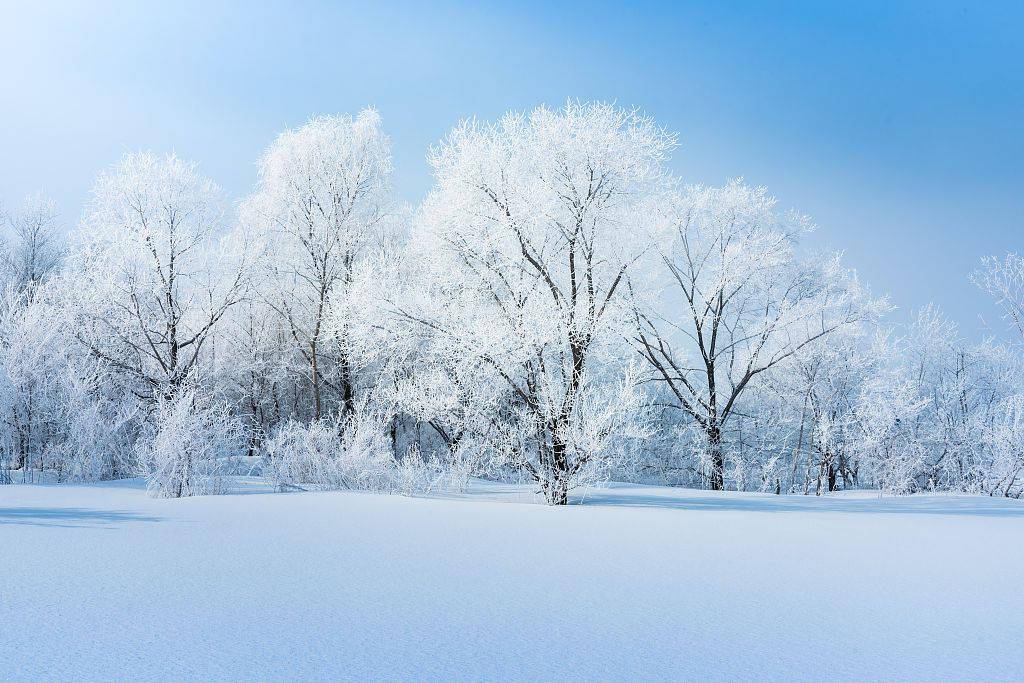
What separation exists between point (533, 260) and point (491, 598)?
841cm

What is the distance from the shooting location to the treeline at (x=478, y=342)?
11359 millimetres

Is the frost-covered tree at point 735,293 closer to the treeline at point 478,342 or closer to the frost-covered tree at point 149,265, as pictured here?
the treeline at point 478,342

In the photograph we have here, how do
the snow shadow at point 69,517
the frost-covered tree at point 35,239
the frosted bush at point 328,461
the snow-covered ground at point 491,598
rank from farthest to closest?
the frost-covered tree at point 35,239, the frosted bush at point 328,461, the snow shadow at point 69,517, the snow-covered ground at point 491,598

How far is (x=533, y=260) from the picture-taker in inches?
469

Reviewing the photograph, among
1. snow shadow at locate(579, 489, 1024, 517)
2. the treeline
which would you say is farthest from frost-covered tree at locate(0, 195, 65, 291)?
snow shadow at locate(579, 489, 1024, 517)

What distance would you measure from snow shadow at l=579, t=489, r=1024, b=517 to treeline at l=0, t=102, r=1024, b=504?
707 mm

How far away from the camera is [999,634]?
3562 millimetres

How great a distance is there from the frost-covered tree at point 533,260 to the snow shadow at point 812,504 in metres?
1.16

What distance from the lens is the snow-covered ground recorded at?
2957 millimetres

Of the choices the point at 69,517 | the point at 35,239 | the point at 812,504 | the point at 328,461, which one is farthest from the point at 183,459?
the point at 35,239

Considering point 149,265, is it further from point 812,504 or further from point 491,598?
point 491,598

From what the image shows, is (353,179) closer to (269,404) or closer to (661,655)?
(269,404)

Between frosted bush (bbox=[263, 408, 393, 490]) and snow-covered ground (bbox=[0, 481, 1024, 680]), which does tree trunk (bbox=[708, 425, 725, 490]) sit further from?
snow-covered ground (bbox=[0, 481, 1024, 680])

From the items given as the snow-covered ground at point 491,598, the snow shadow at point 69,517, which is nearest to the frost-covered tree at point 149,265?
the snow shadow at point 69,517
